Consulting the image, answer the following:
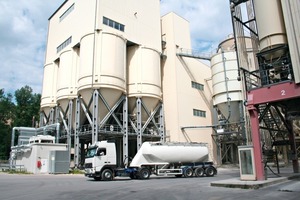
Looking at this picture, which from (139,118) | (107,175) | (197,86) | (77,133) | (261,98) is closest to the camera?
(261,98)

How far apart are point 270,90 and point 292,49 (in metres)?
2.52

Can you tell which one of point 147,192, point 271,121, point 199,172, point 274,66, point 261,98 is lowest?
point 147,192

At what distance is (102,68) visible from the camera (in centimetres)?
3256

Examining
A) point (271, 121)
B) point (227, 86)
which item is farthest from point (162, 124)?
point (271, 121)

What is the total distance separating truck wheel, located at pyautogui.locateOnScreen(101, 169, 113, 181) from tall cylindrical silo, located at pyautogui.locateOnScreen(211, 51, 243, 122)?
21432mm

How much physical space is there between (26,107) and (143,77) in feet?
143

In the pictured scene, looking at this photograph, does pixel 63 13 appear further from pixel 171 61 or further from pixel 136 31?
pixel 171 61

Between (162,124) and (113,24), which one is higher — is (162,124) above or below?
below

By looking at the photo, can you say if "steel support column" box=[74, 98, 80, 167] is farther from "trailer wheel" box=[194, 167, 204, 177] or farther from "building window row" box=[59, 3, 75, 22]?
"trailer wheel" box=[194, 167, 204, 177]

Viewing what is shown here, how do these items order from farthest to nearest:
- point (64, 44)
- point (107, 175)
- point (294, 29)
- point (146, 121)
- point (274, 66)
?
point (64, 44)
point (146, 121)
point (107, 175)
point (274, 66)
point (294, 29)

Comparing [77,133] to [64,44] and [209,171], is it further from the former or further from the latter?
[209,171]

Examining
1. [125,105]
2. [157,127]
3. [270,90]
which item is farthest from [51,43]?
A: [270,90]

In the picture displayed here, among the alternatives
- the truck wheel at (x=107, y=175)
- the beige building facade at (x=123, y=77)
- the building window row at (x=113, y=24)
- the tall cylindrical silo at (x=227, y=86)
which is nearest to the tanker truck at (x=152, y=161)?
the truck wheel at (x=107, y=175)

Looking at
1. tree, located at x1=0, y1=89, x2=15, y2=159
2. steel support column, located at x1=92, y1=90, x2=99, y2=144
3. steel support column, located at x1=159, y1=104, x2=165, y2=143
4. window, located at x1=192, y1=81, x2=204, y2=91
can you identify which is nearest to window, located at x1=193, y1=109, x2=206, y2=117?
window, located at x1=192, y1=81, x2=204, y2=91
